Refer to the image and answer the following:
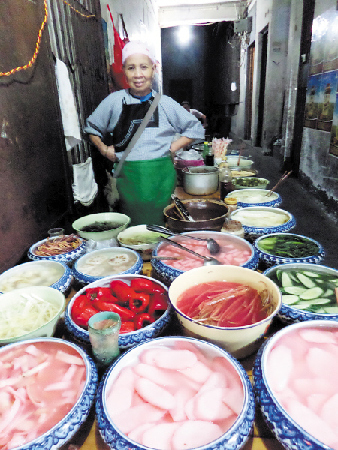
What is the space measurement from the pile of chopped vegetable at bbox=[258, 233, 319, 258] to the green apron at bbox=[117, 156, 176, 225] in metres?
1.27

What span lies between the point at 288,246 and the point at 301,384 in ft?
3.16

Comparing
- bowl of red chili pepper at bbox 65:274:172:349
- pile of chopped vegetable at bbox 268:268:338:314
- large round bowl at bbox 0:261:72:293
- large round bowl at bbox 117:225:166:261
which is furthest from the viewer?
large round bowl at bbox 117:225:166:261

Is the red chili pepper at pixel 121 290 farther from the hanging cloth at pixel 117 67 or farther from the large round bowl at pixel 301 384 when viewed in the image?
the hanging cloth at pixel 117 67

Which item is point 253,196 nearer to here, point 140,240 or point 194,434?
point 140,240

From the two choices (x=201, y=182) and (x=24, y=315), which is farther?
(x=201, y=182)

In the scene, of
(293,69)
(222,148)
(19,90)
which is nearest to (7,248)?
(19,90)

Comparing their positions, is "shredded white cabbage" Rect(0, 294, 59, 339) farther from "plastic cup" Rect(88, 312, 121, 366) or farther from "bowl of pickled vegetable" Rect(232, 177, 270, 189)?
"bowl of pickled vegetable" Rect(232, 177, 270, 189)

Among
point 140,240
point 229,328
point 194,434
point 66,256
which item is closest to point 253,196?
point 140,240

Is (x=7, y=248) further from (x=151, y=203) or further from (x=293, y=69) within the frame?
(x=293, y=69)

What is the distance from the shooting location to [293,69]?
23.9 ft

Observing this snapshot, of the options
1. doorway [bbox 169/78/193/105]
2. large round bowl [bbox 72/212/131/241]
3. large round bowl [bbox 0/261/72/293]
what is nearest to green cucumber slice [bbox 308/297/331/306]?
large round bowl [bbox 0/261/72/293]

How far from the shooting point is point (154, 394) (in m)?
0.89

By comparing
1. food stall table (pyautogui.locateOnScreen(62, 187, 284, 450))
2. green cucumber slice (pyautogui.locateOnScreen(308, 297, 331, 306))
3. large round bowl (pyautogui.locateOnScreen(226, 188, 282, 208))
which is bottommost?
food stall table (pyautogui.locateOnScreen(62, 187, 284, 450))

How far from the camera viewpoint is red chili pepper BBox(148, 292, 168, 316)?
4.07 ft
